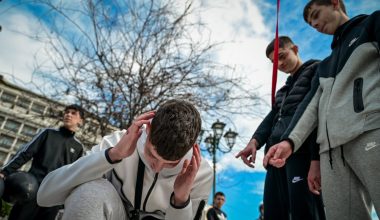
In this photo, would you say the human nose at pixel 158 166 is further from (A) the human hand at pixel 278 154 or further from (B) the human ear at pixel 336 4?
(B) the human ear at pixel 336 4

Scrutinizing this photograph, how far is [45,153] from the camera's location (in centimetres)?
374

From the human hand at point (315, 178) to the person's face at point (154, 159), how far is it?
0.99m

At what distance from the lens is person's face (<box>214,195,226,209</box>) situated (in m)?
7.21

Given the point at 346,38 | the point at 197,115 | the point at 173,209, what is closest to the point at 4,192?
the point at 173,209

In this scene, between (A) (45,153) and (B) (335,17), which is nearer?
(B) (335,17)

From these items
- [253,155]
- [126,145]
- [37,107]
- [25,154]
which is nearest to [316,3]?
[253,155]

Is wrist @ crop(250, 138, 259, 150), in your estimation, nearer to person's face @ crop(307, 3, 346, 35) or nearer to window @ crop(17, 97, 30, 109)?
person's face @ crop(307, 3, 346, 35)

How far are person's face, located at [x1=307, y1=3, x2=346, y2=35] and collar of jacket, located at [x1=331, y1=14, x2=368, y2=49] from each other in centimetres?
8

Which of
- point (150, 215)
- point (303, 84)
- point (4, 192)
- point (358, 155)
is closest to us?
point (358, 155)

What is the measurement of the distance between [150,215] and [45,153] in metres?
3.02

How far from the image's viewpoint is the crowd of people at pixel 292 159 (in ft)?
4.17

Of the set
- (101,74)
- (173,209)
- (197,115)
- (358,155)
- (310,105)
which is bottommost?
(173,209)

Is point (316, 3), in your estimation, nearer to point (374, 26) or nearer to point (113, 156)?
point (374, 26)

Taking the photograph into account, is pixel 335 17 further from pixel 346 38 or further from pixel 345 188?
pixel 345 188
